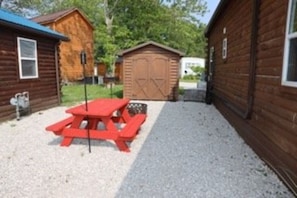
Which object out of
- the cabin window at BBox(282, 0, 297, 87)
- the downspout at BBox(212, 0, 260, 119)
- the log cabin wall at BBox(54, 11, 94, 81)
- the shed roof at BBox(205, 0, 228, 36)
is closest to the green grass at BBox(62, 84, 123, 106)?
the shed roof at BBox(205, 0, 228, 36)

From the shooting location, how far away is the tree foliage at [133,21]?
19952 millimetres

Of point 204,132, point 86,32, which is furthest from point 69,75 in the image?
point 204,132

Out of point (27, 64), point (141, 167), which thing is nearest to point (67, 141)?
point (141, 167)

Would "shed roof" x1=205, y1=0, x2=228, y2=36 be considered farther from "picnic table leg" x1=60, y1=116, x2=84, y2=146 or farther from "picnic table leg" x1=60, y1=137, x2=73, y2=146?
"picnic table leg" x1=60, y1=137, x2=73, y2=146

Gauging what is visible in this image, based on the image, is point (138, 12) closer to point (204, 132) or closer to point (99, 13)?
point (99, 13)

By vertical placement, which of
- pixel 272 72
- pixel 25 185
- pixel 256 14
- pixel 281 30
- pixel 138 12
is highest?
pixel 138 12

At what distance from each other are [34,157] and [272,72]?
3.98 meters

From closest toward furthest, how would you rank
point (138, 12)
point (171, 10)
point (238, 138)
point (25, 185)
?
point (25, 185) → point (238, 138) → point (138, 12) → point (171, 10)

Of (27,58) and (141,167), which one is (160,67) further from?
(141,167)

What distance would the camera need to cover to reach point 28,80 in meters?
8.02

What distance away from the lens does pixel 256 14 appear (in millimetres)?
4668

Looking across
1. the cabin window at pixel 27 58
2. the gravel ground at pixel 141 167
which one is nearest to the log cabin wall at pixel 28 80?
the cabin window at pixel 27 58

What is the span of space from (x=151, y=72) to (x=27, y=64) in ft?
18.2

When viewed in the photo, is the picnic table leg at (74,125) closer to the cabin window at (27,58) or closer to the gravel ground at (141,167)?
the gravel ground at (141,167)
